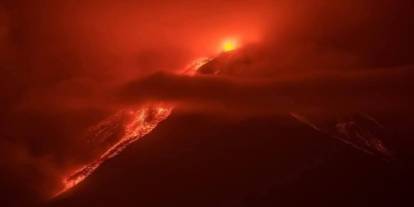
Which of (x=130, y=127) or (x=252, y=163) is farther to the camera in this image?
(x=130, y=127)

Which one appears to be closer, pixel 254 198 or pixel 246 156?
pixel 254 198

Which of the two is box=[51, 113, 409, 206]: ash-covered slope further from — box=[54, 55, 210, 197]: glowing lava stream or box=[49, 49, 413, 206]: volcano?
box=[54, 55, 210, 197]: glowing lava stream

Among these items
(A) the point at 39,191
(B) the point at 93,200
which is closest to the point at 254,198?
(B) the point at 93,200

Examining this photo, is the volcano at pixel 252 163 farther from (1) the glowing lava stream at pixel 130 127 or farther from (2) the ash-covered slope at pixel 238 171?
(1) the glowing lava stream at pixel 130 127

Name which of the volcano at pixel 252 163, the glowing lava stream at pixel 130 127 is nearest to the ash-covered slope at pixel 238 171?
the volcano at pixel 252 163

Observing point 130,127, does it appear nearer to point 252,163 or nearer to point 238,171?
point 238,171

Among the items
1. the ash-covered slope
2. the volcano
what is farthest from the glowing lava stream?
the ash-covered slope

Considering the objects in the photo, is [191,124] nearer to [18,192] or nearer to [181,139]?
[181,139]

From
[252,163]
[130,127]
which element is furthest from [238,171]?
[130,127]
